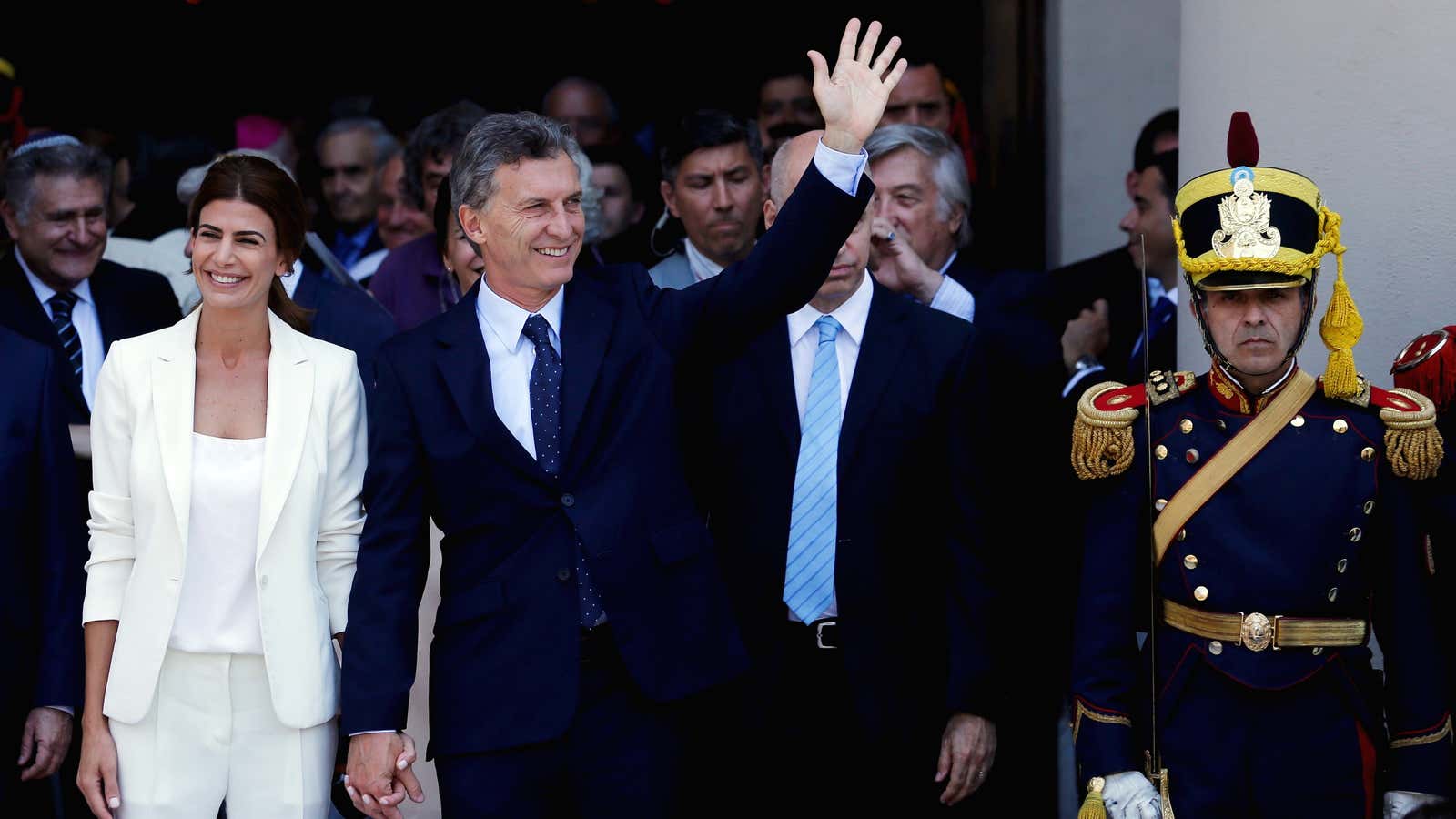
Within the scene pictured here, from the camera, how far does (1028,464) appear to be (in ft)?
14.4

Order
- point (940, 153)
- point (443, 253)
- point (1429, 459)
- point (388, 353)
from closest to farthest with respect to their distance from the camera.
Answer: point (1429, 459), point (388, 353), point (443, 253), point (940, 153)

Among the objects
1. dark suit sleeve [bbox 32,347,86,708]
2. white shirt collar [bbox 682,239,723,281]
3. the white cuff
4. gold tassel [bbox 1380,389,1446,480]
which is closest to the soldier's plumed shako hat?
gold tassel [bbox 1380,389,1446,480]

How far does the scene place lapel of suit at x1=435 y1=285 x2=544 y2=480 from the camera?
3.41 meters

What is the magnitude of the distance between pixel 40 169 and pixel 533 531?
2.61 metres

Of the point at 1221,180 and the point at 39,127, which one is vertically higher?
the point at 39,127

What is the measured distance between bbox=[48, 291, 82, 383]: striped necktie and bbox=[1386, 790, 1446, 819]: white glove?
11.7ft

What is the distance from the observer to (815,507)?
3.89 m

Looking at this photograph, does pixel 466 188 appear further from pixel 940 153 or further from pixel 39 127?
pixel 39 127

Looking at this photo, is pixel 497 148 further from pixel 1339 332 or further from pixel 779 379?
pixel 1339 332

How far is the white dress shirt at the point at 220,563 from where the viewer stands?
359cm

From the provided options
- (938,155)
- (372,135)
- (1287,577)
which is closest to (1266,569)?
(1287,577)

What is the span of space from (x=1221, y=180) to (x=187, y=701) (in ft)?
7.23

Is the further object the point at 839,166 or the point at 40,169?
the point at 40,169

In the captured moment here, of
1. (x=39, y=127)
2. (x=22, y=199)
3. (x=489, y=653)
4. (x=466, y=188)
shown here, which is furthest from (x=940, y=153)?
(x=39, y=127)
